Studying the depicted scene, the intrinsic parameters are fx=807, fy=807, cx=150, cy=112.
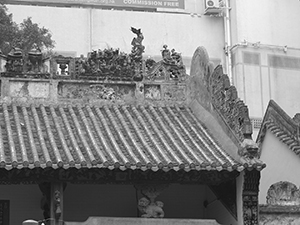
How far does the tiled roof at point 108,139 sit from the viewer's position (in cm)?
1573

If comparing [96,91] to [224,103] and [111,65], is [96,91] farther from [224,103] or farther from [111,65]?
[224,103]

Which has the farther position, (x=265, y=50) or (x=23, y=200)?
(x=265, y=50)

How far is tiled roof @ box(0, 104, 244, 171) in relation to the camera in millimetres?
15727

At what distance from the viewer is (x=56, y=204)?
52.4 ft

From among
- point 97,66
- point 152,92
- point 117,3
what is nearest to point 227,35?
point 117,3

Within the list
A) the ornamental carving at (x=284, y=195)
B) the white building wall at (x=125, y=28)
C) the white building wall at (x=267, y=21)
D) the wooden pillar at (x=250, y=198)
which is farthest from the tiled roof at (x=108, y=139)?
the white building wall at (x=267, y=21)

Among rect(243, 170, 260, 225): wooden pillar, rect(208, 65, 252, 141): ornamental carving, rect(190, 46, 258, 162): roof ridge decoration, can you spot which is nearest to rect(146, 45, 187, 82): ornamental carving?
rect(190, 46, 258, 162): roof ridge decoration

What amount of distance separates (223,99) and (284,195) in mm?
2609

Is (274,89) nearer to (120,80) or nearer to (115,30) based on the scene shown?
(115,30)

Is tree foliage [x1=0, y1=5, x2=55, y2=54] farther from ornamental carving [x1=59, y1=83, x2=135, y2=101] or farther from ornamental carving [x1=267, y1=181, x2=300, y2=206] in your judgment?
ornamental carving [x1=267, y1=181, x2=300, y2=206]

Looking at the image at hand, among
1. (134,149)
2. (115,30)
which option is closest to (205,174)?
(134,149)

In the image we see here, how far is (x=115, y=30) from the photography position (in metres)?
33.9

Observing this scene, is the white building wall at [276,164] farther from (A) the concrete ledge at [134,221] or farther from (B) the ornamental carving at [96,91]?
(A) the concrete ledge at [134,221]

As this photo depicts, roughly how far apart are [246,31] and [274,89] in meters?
2.78
